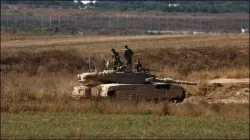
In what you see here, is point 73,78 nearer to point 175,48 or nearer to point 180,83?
point 180,83

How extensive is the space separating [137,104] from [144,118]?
12.8ft

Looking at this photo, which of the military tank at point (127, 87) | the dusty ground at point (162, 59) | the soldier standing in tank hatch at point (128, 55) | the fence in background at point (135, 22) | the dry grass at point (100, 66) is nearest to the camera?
the dry grass at point (100, 66)

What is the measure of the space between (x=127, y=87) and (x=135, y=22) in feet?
304

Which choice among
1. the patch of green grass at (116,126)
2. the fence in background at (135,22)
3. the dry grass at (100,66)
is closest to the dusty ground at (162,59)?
the dry grass at (100,66)

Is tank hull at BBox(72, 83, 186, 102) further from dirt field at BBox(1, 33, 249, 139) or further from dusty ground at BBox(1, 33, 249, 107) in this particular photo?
dusty ground at BBox(1, 33, 249, 107)

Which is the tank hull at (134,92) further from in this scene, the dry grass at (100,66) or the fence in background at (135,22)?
the fence in background at (135,22)

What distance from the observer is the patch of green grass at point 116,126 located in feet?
73.5

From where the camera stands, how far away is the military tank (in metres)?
34.1

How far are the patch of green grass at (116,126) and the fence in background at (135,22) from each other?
7901 centimetres

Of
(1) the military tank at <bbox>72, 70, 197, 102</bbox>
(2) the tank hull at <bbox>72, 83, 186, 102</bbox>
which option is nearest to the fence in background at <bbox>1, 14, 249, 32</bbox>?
(1) the military tank at <bbox>72, 70, 197, 102</bbox>

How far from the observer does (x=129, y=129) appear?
23.7 meters

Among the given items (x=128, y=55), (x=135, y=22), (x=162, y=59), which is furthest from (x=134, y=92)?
(x=135, y=22)

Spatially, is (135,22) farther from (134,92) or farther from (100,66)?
(134,92)

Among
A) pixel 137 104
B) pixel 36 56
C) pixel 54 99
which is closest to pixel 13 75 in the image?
pixel 36 56
